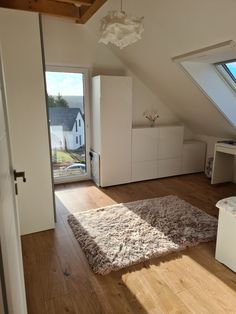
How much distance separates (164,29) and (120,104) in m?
1.36

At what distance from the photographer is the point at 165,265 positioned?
6.88 feet

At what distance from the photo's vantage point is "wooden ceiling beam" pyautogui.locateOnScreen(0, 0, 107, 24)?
248 centimetres

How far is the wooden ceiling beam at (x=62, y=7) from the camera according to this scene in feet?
8.14

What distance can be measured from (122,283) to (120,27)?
1.96 metres

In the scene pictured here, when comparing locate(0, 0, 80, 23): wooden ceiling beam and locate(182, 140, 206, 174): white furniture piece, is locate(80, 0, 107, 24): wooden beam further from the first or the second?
locate(182, 140, 206, 174): white furniture piece

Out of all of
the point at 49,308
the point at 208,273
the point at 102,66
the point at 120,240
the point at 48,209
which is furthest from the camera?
the point at 102,66

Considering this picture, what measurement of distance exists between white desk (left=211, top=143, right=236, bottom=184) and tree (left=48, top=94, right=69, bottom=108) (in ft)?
8.85

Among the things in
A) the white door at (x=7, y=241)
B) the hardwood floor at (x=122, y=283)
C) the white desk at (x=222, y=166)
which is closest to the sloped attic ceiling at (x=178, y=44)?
the white desk at (x=222, y=166)

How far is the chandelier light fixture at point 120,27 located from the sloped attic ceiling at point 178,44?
0.83m

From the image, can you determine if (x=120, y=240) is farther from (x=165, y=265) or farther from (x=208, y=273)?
(x=208, y=273)

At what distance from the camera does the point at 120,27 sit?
1.66 metres

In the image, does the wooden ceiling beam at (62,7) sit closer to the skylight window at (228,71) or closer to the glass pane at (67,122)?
the glass pane at (67,122)

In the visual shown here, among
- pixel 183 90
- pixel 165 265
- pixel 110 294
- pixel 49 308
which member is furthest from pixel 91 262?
pixel 183 90

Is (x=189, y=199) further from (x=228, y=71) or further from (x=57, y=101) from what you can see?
(x=57, y=101)
